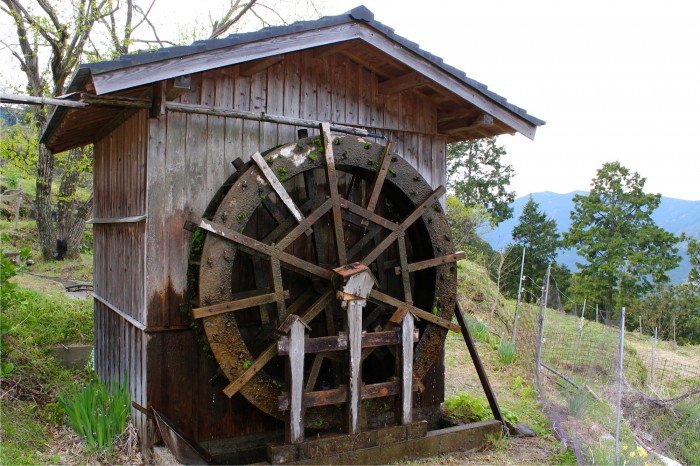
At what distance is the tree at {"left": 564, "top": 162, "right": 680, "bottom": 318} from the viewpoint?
2909 centimetres

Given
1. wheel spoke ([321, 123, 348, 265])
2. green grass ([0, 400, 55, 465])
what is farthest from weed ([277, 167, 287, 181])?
green grass ([0, 400, 55, 465])

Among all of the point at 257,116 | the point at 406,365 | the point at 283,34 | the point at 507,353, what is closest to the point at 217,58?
the point at 283,34

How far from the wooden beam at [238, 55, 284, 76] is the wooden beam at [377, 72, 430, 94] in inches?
47.0

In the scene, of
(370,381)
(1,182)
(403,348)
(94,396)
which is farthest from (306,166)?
(1,182)

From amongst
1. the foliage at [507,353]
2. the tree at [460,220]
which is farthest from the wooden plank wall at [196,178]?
the tree at [460,220]

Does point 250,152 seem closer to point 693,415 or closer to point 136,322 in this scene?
point 136,322

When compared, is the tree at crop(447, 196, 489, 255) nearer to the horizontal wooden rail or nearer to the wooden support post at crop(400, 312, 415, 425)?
the wooden support post at crop(400, 312, 415, 425)

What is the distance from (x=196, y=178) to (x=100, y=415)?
2.05m

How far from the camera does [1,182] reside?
59.9 ft

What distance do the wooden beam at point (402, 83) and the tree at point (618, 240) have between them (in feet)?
90.1

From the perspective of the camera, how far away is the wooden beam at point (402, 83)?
16.7ft

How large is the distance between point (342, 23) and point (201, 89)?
1.29 meters

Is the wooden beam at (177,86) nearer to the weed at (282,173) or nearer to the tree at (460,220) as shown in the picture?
the weed at (282,173)

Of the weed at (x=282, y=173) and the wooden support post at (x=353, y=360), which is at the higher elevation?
the weed at (x=282, y=173)
